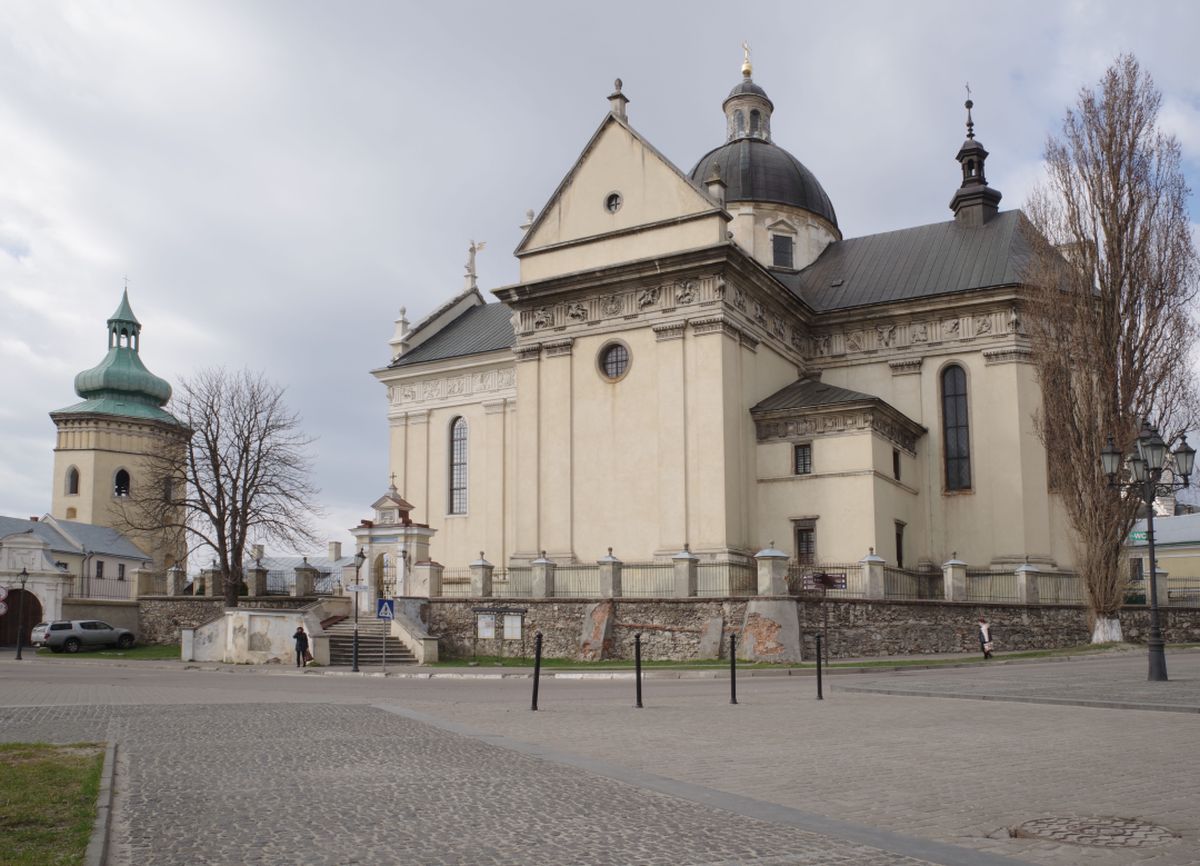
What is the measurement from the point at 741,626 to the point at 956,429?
14637 mm

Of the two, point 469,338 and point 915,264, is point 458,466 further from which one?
point 915,264

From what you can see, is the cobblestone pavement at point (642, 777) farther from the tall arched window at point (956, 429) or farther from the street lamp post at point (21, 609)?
the street lamp post at point (21, 609)

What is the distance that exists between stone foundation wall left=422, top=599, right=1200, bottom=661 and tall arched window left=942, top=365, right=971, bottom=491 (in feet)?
22.2

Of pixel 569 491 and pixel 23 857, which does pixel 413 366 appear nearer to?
pixel 569 491

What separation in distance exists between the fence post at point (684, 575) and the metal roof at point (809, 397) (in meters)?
7.75

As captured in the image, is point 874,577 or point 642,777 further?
point 874,577

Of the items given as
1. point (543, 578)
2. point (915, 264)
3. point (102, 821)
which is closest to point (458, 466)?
point (543, 578)

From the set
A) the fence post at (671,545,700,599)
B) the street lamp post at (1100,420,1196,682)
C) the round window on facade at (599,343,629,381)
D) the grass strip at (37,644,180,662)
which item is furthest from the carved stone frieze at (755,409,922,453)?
the grass strip at (37,644,180,662)

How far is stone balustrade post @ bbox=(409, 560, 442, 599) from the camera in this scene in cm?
3450

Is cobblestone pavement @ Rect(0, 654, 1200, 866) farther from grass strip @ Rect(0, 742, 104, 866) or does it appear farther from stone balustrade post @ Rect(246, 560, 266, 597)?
stone balustrade post @ Rect(246, 560, 266, 597)

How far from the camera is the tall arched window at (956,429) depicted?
38.2 m

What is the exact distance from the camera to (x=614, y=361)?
36625 millimetres

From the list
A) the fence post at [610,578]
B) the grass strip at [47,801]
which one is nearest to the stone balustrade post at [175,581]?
the fence post at [610,578]

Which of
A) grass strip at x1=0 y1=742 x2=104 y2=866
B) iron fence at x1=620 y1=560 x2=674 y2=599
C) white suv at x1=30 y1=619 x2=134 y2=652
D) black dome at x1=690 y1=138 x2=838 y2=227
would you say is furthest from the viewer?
black dome at x1=690 y1=138 x2=838 y2=227
